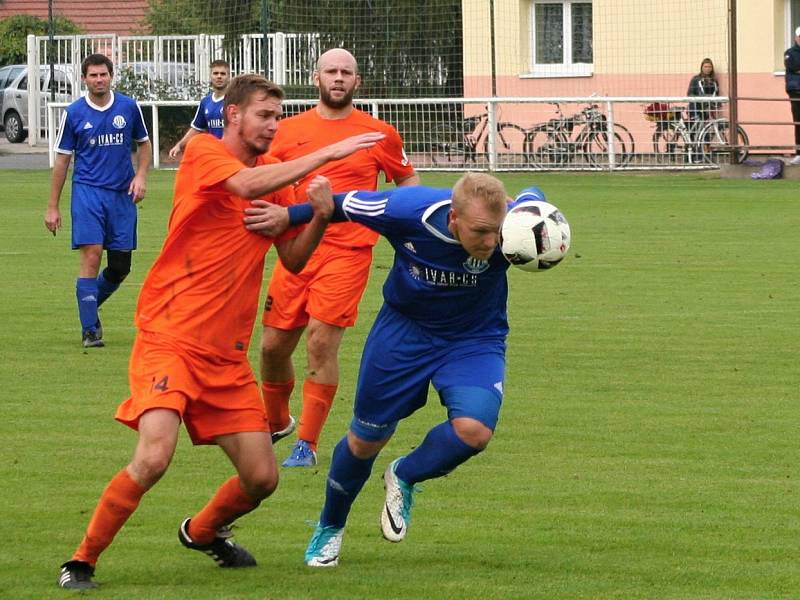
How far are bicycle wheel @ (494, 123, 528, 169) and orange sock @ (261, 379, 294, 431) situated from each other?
19.8m

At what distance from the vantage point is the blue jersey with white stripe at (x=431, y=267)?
6.25 m

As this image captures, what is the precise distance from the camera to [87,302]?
12.2m

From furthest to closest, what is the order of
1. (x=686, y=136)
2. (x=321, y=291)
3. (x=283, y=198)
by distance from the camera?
(x=686, y=136)
(x=321, y=291)
(x=283, y=198)

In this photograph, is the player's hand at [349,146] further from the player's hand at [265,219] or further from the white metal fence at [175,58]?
the white metal fence at [175,58]

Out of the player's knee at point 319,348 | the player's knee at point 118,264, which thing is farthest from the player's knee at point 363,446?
the player's knee at point 118,264

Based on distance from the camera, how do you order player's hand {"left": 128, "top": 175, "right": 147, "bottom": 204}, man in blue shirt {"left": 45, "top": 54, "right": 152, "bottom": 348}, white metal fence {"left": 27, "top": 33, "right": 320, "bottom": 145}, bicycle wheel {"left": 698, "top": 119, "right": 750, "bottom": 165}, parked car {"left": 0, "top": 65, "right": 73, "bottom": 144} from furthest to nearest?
parked car {"left": 0, "top": 65, "right": 73, "bottom": 144} < white metal fence {"left": 27, "top": 33, "right": 320, "bottom": 145} < bicycle wheel {"left": 698, "top": 119, "right": 750, "bottom": 165} < player's hand {"left": 128, "top": 175, "right": 147, "bottom": 204} < man in blue shirt {"left": 45, "top": 54, "right": 152, "bottom": 348}

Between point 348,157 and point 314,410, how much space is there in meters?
1.42

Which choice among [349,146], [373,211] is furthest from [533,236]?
[349,146]

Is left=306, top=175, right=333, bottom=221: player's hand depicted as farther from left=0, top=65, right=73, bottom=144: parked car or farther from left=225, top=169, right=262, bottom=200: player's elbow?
left=0, top=65, right=73, bottom=144: parked car

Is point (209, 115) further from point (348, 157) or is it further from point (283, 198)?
point (283, 198)

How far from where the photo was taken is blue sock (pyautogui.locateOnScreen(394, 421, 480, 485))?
6.20 meters

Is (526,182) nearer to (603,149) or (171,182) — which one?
(603,149)

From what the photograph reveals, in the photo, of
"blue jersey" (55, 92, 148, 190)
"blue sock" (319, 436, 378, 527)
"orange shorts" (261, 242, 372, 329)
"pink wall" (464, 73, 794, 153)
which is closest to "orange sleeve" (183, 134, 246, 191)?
"blue sock" (319, 436, 378, 527)

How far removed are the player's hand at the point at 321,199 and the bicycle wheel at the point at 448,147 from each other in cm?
2258
